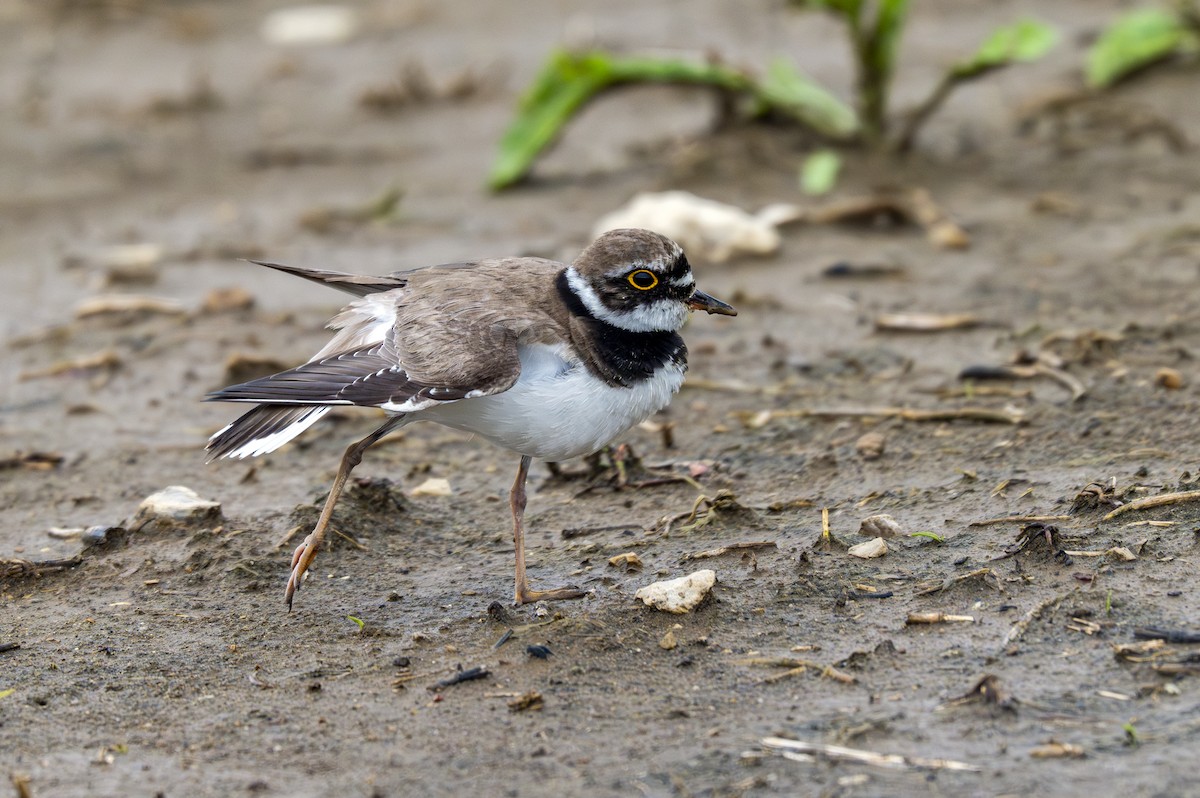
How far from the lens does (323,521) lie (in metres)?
5.83

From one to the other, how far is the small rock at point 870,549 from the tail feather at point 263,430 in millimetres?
2108

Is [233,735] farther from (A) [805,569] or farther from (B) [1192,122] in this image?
(B) [1192,122]

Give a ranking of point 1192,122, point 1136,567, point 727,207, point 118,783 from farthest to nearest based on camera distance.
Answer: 1. point 1192,122
2. point 727,207
3. point 1136,567
4. point 118,783

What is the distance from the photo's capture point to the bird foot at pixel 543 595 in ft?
18.0

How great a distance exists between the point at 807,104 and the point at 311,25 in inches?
287

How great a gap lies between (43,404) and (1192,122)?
27.3ft

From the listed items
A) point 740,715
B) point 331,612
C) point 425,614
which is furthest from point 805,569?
point 331,612

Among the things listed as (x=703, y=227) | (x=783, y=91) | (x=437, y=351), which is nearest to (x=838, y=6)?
(x=783, y=91)

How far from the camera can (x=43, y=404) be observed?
26.9 ft

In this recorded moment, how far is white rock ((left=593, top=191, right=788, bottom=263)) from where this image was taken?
30.2 feet

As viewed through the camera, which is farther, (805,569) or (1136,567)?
(805,569)

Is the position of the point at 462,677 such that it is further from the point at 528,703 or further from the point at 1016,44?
the point at 1016,44

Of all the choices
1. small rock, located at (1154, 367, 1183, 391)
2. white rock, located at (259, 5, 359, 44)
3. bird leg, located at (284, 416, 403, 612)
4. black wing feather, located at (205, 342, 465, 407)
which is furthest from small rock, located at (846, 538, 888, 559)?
white rock, located at (259, 5, 359, 44)

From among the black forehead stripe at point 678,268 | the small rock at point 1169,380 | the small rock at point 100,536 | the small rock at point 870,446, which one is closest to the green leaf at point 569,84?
the small rock at point 870,446
